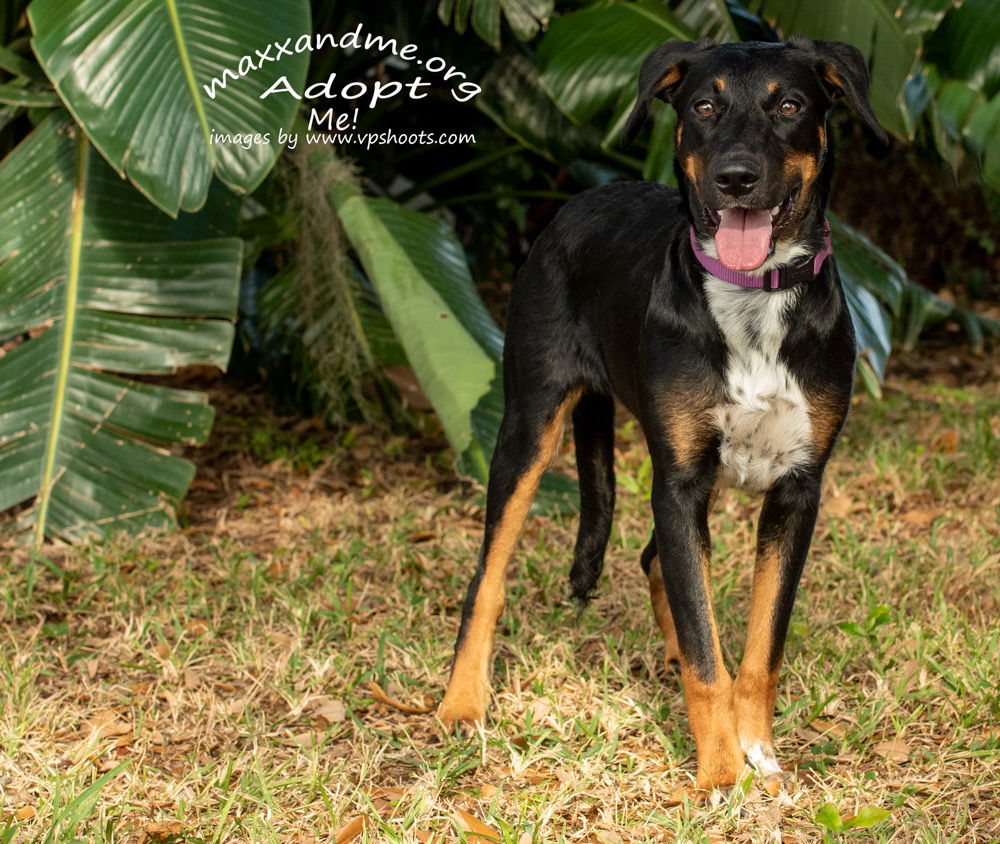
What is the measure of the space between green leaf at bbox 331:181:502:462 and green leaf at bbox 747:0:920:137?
5.14 feet

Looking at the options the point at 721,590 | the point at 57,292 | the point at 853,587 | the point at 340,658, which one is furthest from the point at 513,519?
the point at 57,292

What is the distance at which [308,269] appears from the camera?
532cm

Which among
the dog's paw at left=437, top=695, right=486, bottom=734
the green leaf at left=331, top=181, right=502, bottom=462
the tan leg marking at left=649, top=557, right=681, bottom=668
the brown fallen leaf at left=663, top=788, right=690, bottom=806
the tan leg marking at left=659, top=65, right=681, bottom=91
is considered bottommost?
the dog's paw at left=437, top=695, right=486, bottom=734

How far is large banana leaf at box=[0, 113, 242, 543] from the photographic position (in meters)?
4.56

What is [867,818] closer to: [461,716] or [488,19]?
[461,716]

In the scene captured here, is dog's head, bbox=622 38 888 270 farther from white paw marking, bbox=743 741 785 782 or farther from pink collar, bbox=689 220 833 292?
white paw marking, bbox=743 741 785 782

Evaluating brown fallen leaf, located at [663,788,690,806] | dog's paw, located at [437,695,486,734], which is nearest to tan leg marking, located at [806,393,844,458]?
brown fallen leaf, located at [663,788,690,806]

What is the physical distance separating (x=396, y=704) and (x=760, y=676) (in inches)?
40.5

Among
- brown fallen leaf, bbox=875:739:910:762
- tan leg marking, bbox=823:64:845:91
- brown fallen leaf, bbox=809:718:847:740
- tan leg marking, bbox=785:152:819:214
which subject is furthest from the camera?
brown fallen leaf, bbox=809:718:847:740

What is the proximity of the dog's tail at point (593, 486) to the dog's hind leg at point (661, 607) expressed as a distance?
132 millimetres

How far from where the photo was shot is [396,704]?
3.39m

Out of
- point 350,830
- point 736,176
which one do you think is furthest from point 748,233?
point 350,830

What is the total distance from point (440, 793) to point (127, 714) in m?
0.97

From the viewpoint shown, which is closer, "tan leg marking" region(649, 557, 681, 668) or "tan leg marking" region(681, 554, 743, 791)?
"tan leg marking" region(681, 554, 743, 791)
